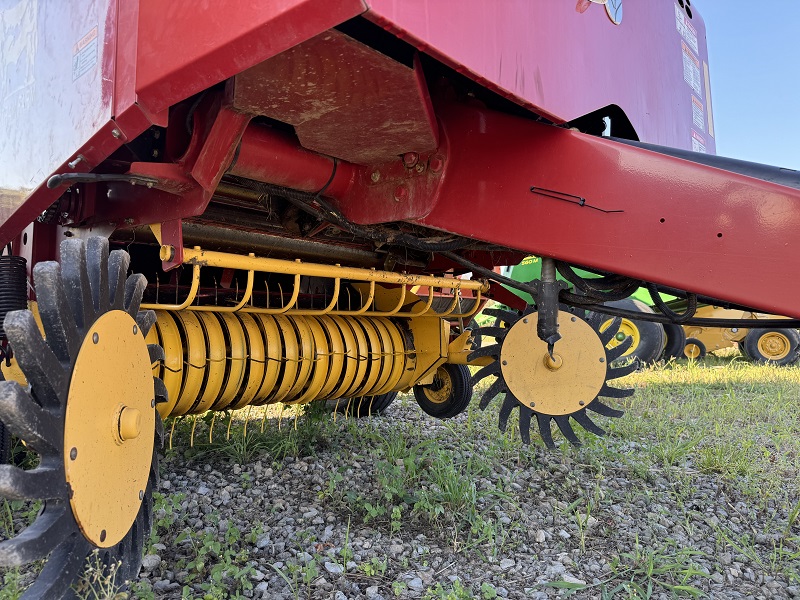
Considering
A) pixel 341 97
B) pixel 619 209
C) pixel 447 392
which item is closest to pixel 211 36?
pixel 341 97

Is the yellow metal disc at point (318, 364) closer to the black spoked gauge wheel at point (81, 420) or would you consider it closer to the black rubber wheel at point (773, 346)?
the black spoked gauge wheel at point (81, 420)

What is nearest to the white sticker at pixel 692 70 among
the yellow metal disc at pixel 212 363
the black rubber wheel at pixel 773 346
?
the yellow metal disc at pixel 212 363

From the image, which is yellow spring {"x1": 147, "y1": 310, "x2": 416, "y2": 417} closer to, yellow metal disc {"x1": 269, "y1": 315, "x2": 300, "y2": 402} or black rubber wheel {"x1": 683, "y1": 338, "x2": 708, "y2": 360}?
yellow metal disc {"x1": 269, "y1": 315, "x2": 300, "y2": 402}

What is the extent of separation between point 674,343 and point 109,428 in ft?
24.4

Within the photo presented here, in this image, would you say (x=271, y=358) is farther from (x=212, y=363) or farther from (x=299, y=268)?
(x=299, y=268)

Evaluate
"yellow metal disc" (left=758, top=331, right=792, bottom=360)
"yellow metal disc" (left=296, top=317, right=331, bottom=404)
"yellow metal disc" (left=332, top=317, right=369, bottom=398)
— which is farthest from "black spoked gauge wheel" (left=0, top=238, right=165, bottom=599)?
"yellow metal disc" (left=758, top=331, right=792, bottom=360)

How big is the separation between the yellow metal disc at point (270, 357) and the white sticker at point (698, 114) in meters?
2.09

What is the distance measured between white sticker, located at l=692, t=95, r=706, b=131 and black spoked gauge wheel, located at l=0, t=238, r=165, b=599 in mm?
2445

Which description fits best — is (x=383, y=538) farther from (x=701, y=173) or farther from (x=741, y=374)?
(x=741, y=374)

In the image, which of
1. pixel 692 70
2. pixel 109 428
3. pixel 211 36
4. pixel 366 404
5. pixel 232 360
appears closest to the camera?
pixel 211 36

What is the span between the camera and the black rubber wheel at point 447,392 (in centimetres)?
351

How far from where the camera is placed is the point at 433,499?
8.18 feet

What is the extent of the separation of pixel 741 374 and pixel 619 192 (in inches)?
213

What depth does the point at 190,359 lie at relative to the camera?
2391mm
